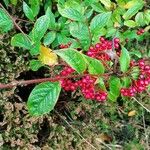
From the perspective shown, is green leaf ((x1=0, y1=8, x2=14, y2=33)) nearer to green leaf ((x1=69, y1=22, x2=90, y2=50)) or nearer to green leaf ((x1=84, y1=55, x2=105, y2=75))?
green leaf ((x1=69, y1=22, x2=90, y2=50))

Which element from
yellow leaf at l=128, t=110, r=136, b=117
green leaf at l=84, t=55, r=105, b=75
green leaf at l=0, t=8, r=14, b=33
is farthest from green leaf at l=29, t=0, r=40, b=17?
yellow leaf at l=128, t=110, r=136, b=117

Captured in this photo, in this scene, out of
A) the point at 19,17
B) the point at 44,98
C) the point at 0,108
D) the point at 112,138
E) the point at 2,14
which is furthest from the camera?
the point at 112,138

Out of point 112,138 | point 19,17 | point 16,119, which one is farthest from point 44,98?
point 112,138

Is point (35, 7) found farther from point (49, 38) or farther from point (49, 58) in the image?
point (49, 58)

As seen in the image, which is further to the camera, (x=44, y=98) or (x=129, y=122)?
(x=129, y=122)

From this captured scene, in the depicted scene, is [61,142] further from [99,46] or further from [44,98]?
[44,98]
